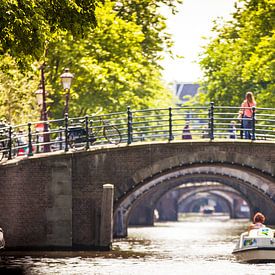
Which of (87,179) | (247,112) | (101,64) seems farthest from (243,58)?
(87,179)

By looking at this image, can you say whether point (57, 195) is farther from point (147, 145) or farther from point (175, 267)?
point (175, 267)

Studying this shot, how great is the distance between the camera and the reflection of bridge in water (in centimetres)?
3198

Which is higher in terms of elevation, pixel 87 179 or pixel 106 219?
pixel 87 179

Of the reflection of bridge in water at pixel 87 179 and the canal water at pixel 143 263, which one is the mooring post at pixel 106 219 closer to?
the reflection of bridge in water at pixel 87 179

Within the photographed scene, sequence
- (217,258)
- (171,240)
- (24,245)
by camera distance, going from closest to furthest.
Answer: (217,258), (24,245), (171,240)

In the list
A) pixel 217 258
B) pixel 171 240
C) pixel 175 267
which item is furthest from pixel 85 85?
pixel 175 267

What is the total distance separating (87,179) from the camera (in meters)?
33.1

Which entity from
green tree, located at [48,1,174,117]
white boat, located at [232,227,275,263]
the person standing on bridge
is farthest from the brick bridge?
green tree, located at [48,1,174,117]

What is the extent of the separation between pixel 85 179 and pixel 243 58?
58.3 ft

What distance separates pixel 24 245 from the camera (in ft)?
105

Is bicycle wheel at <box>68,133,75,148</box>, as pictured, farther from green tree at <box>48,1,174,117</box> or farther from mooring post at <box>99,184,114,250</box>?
green tree at <box>48,1,174,117</box>

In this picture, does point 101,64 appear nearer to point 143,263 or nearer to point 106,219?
point 106,219

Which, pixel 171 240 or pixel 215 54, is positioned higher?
pixel 215 54

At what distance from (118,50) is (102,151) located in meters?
12.4
